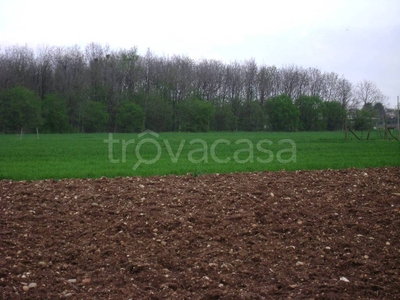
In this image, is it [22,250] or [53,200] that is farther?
[53,200]

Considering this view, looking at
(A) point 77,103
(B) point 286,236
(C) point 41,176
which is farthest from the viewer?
(A) point 77,103

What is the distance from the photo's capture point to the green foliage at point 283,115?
84.4m

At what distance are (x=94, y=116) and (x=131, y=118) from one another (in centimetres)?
613

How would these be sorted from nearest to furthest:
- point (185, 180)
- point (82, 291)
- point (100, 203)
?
point (82, 291), point (100, 203), point (185, 180)

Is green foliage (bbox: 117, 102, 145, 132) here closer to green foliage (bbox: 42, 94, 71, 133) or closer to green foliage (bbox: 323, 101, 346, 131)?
green foliage (bbox: 42, 94, 71, 133)

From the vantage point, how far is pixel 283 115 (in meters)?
84.5

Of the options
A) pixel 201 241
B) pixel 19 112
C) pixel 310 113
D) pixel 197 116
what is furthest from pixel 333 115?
pixel 201 241

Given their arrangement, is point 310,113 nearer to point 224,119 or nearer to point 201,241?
point 224,119

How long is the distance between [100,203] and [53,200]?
3.01ft

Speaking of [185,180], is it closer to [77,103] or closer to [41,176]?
[41,176]

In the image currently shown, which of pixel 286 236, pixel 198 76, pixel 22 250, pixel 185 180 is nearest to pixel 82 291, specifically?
pixel 22 250

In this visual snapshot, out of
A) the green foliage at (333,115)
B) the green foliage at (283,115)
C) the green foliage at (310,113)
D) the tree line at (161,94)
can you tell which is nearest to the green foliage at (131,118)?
the tree line at (161,94)

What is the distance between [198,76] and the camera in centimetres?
9169

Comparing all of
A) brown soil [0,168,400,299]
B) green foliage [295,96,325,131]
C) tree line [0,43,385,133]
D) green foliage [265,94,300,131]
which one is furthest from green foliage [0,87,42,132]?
green foliage [295,96,325,131]
